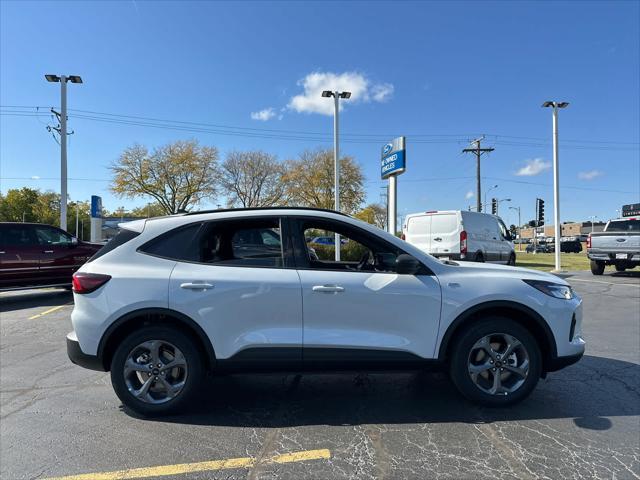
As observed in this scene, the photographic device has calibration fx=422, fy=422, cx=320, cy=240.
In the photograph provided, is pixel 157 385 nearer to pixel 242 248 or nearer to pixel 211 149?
pixel 242 248

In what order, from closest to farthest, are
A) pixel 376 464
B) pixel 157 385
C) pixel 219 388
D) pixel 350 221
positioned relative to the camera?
1. pixel 376 464
2. pixel 157 385
3. pixel 350 221
4. pixel 219 388

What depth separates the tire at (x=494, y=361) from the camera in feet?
11.9

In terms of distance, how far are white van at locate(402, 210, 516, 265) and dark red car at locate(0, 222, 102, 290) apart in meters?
10.0

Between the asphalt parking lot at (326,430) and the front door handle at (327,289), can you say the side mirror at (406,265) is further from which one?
the asphalt parking lot at (326,430)

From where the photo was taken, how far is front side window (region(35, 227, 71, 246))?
1005cm

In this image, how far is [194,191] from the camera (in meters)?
41.0

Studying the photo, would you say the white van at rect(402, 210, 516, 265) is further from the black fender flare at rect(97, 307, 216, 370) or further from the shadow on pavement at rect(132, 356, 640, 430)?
the black fender flare at rect(97, 307, 216, 370)

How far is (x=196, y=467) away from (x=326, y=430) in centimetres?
103

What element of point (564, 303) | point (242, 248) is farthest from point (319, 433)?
point (564, 303)

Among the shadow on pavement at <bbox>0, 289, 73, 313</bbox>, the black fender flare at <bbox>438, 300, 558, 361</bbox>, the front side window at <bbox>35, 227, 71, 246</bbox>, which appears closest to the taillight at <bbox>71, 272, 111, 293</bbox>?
the black fender flare at <bbox>438, 300, 558, 361</bbox>

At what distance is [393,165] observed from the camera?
1521cm

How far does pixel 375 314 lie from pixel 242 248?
1.34 m

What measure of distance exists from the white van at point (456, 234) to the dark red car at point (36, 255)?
10.0 m

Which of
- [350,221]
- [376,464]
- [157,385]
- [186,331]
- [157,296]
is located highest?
[350,221]
